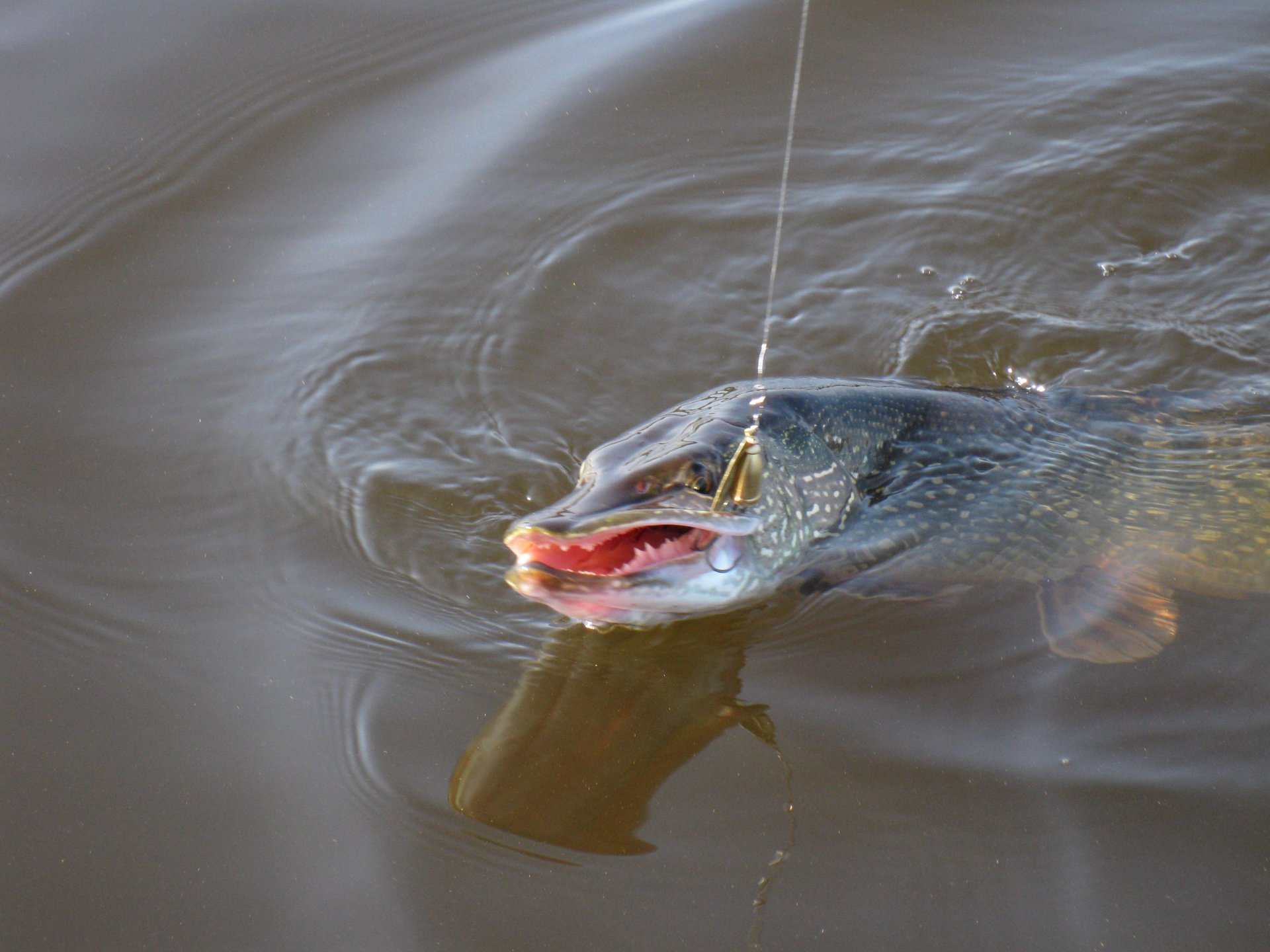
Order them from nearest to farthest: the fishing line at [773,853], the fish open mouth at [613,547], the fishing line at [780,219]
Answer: the fishing line at [773,853], the fish open mouth at [613,547], the fishing line at [780,219]

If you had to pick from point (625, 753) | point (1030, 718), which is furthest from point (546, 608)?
point (1030, 718)

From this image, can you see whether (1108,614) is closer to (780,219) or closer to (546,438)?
(546,438)

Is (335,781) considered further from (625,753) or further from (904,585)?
(904,585)

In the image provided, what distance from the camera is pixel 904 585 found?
130 inches

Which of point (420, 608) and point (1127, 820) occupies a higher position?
point (420, 608)

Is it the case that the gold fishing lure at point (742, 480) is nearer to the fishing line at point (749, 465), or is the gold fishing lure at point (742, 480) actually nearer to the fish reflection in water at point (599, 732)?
the fishing line at point (749, 465)

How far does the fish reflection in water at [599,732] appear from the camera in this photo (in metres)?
2.59

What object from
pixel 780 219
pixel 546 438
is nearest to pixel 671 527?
pixel 546 438

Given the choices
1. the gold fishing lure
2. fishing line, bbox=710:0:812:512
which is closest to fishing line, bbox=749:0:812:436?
fishing line, bbox=710:0:812:512

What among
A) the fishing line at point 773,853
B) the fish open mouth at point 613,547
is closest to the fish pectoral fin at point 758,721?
the fishing line at point 773,853

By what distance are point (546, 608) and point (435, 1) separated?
4091 mm

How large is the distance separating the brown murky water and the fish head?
213 mm

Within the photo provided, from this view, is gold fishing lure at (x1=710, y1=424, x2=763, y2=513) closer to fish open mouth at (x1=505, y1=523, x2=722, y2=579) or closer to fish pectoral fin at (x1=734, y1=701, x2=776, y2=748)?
fish open mouth at (x1=505, y1=523, x2=722, y2=579)

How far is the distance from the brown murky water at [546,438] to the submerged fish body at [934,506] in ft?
0.42
